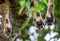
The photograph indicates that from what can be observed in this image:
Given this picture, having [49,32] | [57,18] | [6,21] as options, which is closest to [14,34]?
[6,21]

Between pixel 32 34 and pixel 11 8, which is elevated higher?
pixel 11 8

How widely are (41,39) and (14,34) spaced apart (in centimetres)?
106

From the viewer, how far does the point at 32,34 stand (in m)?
1.94

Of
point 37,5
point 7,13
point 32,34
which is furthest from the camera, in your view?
point 32,34

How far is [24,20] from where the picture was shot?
125cm

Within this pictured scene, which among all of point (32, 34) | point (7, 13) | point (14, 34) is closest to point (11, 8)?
point (7, 13)

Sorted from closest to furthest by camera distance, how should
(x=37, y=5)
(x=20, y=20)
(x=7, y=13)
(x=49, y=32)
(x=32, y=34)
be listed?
1. (x=37, y=5)
2. (x=7, y=13)
3. (x=20, y=20)
4. (x=32, y=34)
5. (x=49, y=32)

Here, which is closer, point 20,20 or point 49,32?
point 20,20

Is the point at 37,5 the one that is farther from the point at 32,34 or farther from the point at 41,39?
the point at 41,39

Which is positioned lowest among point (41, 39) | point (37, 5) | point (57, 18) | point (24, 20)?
point (41, 39)

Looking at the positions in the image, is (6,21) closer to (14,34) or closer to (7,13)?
(7,13)

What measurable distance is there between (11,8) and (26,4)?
0.28 m

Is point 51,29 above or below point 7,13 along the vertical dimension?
below

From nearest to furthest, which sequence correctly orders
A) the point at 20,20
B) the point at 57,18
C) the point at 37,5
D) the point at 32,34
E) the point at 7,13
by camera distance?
the point at 37,5
the point at 7,13
the point at 20,20
the point at 32,34
the point at 57,18
